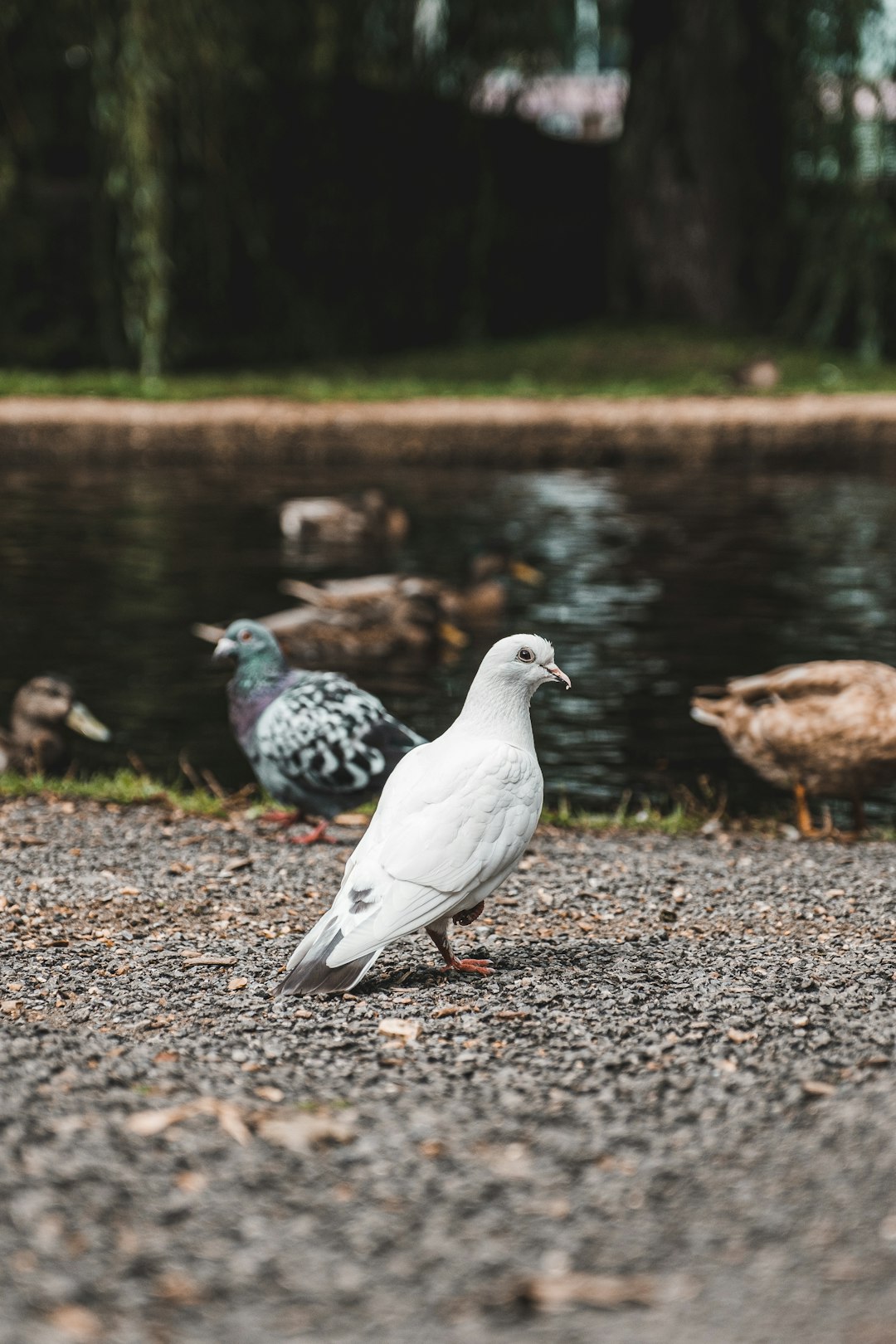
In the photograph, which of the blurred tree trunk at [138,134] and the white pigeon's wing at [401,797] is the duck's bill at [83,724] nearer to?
the white pigeon's wing at [401,797]

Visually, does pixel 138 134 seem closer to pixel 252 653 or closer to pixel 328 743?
pixel 252 653

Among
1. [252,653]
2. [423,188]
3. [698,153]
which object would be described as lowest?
[252,653]

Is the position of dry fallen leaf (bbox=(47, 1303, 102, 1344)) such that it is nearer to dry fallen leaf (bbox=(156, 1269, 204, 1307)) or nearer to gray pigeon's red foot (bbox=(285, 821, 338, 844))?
dry fallen leaf (bbox=(156, 1269, 204, 1307))

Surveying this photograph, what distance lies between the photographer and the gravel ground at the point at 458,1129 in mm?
2395

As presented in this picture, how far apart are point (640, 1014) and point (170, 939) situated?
1320 mm

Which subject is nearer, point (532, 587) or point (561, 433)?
point (532, 587)

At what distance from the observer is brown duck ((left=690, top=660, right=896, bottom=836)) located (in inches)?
230

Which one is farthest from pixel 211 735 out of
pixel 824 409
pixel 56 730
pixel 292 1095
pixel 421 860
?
pixel 824 409

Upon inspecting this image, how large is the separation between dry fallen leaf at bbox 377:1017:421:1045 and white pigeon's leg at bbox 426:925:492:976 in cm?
34

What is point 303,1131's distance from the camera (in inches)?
114

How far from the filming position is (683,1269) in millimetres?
2486

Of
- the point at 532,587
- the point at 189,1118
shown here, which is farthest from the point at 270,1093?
the point at 532,587

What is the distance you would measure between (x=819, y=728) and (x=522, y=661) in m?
2.31

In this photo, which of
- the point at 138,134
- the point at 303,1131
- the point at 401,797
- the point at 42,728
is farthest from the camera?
the point at 138,134
